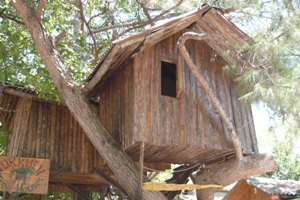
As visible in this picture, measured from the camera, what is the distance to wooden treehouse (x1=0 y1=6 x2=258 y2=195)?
7070 millimetres

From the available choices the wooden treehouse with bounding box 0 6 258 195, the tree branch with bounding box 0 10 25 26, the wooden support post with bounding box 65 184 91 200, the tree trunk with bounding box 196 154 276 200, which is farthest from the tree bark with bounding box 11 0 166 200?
the wooden support post with bounding box 65 184 91 200

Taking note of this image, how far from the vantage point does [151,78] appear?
7387 mm

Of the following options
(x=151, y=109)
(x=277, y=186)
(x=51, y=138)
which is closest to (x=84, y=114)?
(x=151, y=109)

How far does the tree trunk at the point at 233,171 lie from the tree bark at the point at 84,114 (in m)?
1.60

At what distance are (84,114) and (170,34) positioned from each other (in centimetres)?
247

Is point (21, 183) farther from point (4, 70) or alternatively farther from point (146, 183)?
point (146, 183)

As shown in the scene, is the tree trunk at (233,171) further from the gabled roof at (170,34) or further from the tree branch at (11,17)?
the tree branch at (11,17)

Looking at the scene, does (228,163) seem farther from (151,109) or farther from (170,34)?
(170,34)

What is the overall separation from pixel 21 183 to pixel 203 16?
509cm

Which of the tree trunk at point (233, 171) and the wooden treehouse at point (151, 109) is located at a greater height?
the wooden treehouse at point (151, 109)

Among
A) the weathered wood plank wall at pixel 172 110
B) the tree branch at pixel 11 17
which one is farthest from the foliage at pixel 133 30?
the weathered wood plank wall at pixel 172 110

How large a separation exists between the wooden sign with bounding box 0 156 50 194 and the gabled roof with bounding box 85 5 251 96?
198 centimetres

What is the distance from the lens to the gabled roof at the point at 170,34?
6859 millimetres

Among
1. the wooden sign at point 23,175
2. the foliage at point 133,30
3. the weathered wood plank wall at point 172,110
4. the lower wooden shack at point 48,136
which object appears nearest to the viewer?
the foliage at point 133,30
